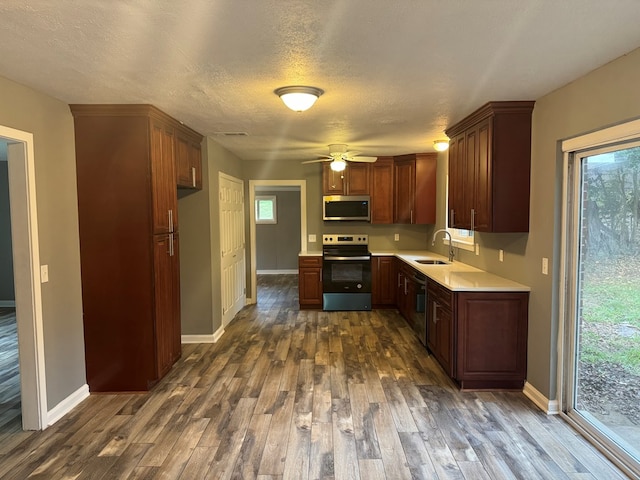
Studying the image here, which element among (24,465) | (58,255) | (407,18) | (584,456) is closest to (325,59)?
(407,18)

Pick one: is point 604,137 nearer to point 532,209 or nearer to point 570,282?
point 532,209

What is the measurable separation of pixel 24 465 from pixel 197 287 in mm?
2433

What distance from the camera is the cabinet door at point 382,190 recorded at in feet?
A: 20.7

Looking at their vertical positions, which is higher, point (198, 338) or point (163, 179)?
point (163, 179)

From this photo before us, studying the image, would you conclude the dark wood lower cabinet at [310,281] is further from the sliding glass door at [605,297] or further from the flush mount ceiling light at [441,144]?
the sliding glass door at [605,297]

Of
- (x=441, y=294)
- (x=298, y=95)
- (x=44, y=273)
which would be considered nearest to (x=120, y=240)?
(x=44, y=273)

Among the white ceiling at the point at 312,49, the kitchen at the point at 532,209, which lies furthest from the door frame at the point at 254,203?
the kitchen at the point at 532,209

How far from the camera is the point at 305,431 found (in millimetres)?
2791

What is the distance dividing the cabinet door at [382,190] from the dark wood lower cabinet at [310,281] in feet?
3.87

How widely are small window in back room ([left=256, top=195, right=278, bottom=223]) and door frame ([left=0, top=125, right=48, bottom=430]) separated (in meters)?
7.02

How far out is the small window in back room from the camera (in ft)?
32.0

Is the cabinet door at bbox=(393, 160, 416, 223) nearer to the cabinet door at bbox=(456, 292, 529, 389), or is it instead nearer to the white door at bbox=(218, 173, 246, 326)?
the white door at bbox=(218, 173, 246, 326)

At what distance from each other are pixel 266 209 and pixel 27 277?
23.5ft

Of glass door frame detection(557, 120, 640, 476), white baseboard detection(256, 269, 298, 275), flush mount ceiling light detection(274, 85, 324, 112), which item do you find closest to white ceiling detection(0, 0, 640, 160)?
flush mount ceiling light detection(274, 85, 324, 112)
